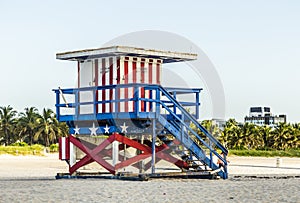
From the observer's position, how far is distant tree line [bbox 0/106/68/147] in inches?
4048

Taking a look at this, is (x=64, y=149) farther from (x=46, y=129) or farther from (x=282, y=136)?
(x=282, y=136)

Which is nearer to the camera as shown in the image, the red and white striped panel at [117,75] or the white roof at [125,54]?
the white roof at [125,54]

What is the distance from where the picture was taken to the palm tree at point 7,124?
106 meters

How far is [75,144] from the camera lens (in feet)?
72.9

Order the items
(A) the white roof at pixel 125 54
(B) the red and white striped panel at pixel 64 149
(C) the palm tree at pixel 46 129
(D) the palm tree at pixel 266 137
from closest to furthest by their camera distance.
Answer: (A) the white roof at pixel 125 54 → (B) the red and white striped panel at pixel 64 149 → (C) the palm tree at pixel 46 129 → (D) the palm tree at pixel 266 137

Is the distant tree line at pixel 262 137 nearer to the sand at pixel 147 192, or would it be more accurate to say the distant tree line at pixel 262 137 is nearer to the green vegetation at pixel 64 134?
the green vegetation at pixel 64 134

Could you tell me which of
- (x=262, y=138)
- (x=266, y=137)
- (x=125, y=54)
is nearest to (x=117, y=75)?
(x=125, y=54)

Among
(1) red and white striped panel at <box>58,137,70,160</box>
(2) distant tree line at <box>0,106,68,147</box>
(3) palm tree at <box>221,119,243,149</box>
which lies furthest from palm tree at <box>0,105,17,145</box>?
(1) red and white striped panel at <box>58,137,70,160</box>

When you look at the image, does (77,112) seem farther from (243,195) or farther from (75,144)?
(243,195)

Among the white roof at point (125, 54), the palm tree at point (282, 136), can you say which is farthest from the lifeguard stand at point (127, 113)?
the palm tree at point (282, 136)

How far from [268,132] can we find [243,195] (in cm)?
10110

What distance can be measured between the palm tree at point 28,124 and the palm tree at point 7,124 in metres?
1.72

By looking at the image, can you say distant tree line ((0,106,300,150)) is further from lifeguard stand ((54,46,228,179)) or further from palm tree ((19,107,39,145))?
lifeguard stand ((54,46,228,179))

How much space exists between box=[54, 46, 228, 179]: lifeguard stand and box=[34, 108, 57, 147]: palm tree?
7996 cm
